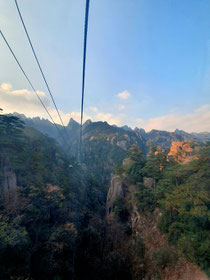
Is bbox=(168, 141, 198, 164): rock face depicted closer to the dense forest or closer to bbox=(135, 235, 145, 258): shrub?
the dense forest

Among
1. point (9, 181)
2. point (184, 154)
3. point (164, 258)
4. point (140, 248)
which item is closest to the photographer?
point (164, 258)

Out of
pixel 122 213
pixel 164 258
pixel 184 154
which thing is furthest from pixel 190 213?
pixel 184 154

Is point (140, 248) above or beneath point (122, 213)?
above

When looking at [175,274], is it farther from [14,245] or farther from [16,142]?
[16,142]

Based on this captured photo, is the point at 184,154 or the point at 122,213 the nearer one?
the point at 122,213

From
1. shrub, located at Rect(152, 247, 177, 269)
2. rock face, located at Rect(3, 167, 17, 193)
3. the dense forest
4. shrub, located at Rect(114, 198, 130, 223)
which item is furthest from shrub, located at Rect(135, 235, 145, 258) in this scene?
Result: rock face, located at Rect(3, 167, 17, 193)

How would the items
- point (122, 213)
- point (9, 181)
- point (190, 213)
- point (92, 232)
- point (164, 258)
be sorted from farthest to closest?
point (122, 213), point (92, 232), point (9, 181), point (164, 258), point (190, 213)

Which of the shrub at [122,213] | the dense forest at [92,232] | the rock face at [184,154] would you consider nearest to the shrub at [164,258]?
the dense forest at [92,232]

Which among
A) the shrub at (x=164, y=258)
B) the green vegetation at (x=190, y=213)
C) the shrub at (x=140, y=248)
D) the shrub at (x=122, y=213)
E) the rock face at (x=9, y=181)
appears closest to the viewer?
the green vegetation at (x=190, y=213)

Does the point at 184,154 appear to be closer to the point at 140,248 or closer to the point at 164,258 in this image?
the point at 140,248

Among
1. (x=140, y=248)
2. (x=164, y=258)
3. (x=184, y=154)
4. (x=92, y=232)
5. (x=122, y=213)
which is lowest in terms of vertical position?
(x=122, y=213)

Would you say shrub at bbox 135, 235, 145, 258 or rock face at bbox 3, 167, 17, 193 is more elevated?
rock face at bbox 3, 167, 17, 193

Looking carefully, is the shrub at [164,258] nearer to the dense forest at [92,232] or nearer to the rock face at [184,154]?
the dense forest at [92,232]

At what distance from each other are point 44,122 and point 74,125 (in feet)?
100
